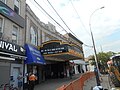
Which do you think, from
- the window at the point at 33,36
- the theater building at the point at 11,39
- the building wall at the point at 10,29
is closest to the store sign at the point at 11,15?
the theater building at the point at 11,39

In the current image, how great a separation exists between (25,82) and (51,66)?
15.8 metres

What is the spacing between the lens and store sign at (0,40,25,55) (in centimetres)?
1257

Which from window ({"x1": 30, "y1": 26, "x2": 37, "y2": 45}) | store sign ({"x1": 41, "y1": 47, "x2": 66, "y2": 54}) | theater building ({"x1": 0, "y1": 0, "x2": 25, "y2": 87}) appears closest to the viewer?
theater building ({"x1": 0, "y1": 0, "x2": 25, "y2": 87})

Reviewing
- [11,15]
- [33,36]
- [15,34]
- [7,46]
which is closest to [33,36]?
[33,36]

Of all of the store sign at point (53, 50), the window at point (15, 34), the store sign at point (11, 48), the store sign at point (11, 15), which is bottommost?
the store sign at point (11, 48)

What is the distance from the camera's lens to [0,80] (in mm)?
12742

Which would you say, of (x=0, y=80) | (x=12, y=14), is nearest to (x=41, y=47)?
(x=12, y=14)

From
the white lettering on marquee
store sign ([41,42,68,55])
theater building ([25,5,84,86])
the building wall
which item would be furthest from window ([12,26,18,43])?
store sign ([41,42,68,55])

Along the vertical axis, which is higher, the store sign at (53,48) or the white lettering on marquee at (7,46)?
the store sign at (53,48)

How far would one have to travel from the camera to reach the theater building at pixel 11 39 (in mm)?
13086

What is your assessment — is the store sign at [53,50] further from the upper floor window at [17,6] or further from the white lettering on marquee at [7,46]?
the white lettering on marquee at [7,46]

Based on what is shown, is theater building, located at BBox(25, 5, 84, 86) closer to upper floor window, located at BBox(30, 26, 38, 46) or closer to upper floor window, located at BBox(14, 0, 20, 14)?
upper floor window, located at BBox(30, 26, 38, 46)

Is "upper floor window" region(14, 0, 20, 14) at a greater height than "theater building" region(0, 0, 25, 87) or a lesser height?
Answer: greater

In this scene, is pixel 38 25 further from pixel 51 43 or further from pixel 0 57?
pixel 0 57
